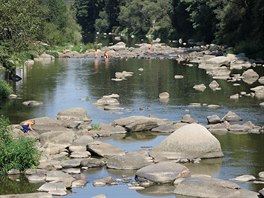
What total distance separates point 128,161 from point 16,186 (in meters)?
4.61

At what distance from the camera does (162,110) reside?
1594 inches

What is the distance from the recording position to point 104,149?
28266mm

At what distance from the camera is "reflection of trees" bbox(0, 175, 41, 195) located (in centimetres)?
2350

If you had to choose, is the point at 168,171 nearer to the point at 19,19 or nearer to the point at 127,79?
the point at 19,19

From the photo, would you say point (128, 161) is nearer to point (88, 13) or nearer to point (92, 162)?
point (92, 162)

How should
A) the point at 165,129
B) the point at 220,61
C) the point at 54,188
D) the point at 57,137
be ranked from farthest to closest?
the point at 220,61
the point at 165,129
the point at 57,137
the point at 54,188

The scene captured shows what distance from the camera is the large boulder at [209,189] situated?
21953 millimetres

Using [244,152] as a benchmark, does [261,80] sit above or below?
above

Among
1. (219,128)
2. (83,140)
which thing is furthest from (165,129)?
(83,140)

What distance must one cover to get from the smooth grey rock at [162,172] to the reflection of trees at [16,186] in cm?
374

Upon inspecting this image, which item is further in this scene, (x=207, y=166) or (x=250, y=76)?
(x=250, y=76)

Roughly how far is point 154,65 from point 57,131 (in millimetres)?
41511

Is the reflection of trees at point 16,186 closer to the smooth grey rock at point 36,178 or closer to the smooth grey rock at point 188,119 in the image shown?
the smooth grey rock at point 36,178

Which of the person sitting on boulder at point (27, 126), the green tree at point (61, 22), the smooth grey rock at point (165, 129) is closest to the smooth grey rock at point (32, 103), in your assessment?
the person sitting on boulder at point (27, 126)
